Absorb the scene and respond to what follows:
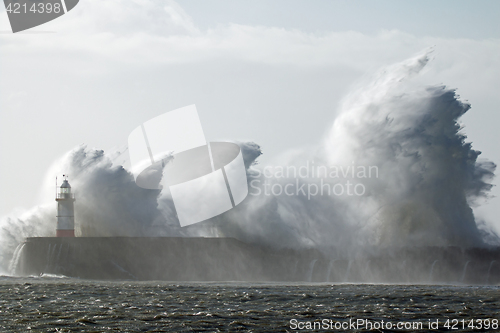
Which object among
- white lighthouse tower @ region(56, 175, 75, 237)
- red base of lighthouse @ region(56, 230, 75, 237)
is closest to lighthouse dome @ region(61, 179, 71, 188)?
white lighthouse tower @ region(56, 175, 75, 237)

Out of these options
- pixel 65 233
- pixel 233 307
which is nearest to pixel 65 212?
pixel 65 233

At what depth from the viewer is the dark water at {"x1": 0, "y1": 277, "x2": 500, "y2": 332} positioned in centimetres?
1331

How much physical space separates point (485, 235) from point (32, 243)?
2040 centimetres

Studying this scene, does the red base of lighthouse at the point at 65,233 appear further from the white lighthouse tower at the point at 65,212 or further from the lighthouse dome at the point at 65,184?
the lighthouse dome at the point at 65,184

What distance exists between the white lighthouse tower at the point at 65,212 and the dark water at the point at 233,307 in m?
5.39

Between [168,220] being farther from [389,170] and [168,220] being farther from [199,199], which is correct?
[389,170]

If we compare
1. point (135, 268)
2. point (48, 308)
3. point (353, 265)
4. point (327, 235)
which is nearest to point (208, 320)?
point (48, 308)

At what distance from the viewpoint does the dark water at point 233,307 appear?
13312mm

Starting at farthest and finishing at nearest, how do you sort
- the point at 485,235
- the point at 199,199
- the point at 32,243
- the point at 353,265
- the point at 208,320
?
the point at 199,199 → the point at 485,235 → the point at 353,265 → the point at 32,243 → the point at 208,320

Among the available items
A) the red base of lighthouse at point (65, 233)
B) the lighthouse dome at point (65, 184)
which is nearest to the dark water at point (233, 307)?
the red base of lighthouse at point (65, 233)

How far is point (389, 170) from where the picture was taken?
3127 centimetres

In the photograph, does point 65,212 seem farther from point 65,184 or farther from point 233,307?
point 233,307

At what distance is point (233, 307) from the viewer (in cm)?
1645

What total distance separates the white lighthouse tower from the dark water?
539 cm
